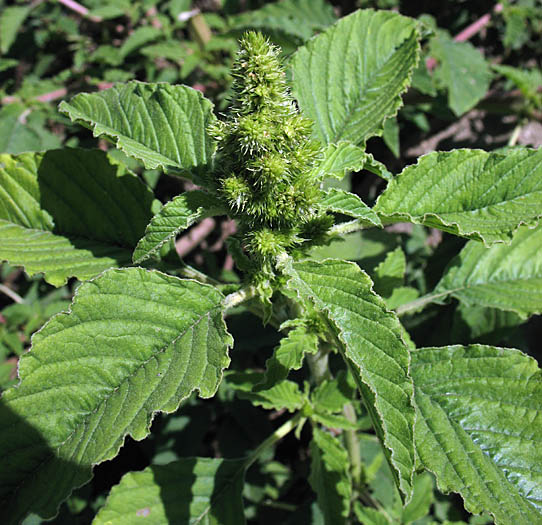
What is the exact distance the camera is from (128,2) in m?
2.92

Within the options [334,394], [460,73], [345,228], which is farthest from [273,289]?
[460,73]

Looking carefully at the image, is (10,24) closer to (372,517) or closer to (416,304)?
(416,304)

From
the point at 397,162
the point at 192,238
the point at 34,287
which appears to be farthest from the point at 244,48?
the point at 397,162

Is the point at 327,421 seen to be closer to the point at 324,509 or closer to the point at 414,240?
the point at 324,509

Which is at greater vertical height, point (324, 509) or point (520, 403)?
point (520, 403)

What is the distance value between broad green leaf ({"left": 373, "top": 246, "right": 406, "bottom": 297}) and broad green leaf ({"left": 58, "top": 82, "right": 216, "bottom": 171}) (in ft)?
2.39

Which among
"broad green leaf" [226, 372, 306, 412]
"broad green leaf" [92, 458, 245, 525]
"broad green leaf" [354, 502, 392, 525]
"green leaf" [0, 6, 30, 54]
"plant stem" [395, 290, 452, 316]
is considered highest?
"plant stem" [395, 290, 452, 316]

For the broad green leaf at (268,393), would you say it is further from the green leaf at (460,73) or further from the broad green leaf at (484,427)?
the green leaf at (460,73)

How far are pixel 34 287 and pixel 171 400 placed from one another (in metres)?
2.06

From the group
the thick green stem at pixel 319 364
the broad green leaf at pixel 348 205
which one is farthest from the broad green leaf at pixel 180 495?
the broad green leaf at pixel 348 205

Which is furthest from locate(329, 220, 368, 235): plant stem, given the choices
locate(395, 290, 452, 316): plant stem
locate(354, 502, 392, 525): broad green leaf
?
locate(354, 502, 392, 525): broad green leaf

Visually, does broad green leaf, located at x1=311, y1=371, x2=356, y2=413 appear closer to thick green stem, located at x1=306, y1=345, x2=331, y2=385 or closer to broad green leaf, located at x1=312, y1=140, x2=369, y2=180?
thick green stem, located at x1=306, y1=345, x2=331, y2=385

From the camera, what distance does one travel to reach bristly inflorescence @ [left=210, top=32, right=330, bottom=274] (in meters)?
1.10

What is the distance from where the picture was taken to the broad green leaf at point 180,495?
4.99 ft
